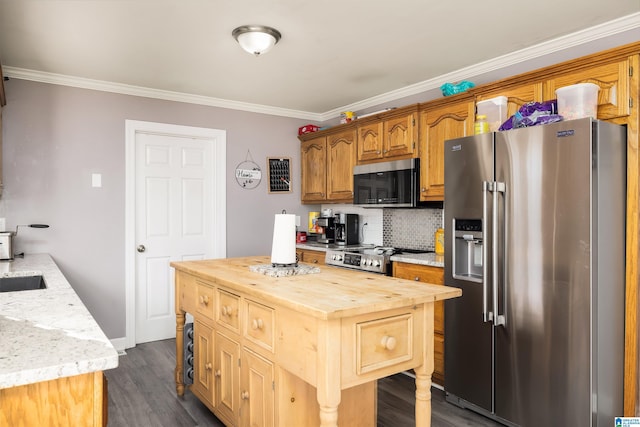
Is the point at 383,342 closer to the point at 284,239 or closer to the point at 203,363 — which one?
the point at 284,239

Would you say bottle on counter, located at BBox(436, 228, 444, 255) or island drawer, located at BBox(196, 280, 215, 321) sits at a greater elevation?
bottle on counter, located at BBox(436, 228, 444, 255)

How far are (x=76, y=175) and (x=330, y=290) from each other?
2.98 m

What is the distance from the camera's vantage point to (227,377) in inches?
93.4

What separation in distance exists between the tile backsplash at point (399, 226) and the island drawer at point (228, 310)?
217 centimetres

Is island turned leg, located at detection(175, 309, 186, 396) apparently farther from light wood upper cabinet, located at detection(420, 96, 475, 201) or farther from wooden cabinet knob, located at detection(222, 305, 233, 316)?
light wood upper cabinet, located at detection(420, 96, 475, 201)

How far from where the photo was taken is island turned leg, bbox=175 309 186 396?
2898mm

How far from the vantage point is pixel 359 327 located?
162 cm

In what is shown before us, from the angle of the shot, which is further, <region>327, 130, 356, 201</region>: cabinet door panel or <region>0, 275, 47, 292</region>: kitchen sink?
<region>327, 130, 356, 201</region>: cabinet door panel

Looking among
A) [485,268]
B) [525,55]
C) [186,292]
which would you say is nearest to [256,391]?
[186,292]

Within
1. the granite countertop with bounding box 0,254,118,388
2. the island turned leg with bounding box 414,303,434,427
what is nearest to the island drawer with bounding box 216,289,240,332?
the granite countertop with bounding box 0,254,118,388

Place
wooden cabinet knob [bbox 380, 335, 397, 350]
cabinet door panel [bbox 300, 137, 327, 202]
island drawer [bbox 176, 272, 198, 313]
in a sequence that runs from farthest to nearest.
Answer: cabinet door panel [bbox 300, 137, 327, 202] < island drawer [bbox 176, 272, 198, 313] < wooden cabinet knob [bbox 380, 335, 397, 350]

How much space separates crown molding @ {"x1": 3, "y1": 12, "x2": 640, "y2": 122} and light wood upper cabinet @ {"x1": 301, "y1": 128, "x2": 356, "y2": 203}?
1.44 feet

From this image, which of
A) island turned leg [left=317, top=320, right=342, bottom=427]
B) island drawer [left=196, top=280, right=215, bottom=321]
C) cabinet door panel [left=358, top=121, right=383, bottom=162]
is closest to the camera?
island turned leg [left=317, top=320, right=342, bottom=427]

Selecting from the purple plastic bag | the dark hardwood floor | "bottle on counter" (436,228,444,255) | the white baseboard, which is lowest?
the dark hardwood floor
